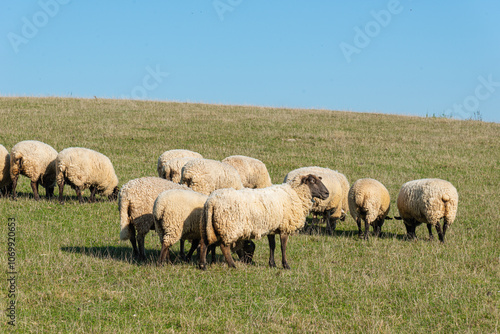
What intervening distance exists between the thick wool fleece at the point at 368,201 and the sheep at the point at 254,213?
12.4ft

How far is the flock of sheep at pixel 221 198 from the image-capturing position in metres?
8.95

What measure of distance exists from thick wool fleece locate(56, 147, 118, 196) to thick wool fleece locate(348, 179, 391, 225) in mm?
8269

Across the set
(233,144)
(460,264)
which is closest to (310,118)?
(233,144)

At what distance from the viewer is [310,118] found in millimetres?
38906

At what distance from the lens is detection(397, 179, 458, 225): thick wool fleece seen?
500 inches

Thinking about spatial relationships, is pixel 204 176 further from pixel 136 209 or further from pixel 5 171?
pixel 5 171

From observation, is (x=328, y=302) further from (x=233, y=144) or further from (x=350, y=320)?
(x=233, y=144)

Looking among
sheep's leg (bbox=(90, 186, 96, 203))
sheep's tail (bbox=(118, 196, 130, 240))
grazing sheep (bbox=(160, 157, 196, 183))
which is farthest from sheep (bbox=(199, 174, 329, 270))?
sheep's leg (bbox=(90, 186, 96, 203))

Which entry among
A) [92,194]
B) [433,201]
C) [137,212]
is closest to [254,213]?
[137,212]

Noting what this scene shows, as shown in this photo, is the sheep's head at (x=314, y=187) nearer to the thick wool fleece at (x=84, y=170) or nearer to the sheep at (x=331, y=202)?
the sheep at (x=331, y=202)

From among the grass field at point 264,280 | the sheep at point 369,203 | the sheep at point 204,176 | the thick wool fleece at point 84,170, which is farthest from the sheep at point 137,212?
the thick wool fleece at point 84,170

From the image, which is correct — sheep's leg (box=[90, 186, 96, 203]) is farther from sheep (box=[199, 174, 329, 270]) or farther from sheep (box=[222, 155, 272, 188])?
sheep (box=[199, 174, 329, 270])

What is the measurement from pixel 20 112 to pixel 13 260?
93.7 feet

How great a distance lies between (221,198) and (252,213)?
0.66 m
